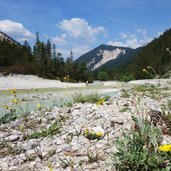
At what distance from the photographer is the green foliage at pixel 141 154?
4500mm

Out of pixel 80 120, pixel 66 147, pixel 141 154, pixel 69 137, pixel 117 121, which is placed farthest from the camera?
pixel 80 120

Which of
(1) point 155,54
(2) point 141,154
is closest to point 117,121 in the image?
(2) point 141,154

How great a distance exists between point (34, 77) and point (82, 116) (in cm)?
5402

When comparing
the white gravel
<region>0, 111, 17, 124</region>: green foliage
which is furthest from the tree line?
<region>0, 111, 17, 124</region>: green foliage

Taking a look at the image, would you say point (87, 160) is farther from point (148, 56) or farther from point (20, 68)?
point (148, 56)

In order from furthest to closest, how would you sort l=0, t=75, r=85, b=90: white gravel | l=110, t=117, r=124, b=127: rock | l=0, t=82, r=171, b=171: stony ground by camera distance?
1. l=0, t=75, r=85, b=90: white gravel
2. l=110, t=117, r=124, b=127: rock
3. l=0, t=82, r=171, b=171: stony ground

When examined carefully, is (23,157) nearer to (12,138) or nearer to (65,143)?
(65,143)

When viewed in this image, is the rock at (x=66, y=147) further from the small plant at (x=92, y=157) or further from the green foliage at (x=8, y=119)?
the green foliage at (x=8, y=119)

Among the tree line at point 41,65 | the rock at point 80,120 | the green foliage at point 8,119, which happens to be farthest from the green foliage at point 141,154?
the tree line at point 41,65

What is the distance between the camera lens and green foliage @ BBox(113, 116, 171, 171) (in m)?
4.50

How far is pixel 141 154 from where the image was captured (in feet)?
14.9

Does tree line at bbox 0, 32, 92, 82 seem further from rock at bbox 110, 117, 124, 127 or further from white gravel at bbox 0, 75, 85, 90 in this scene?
rock at bbox 110, 117, 124, 127

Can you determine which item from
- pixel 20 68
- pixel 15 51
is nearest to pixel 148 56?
pixel 15 51

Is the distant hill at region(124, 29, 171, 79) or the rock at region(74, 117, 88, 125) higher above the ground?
the distant hill at region(124, 29, 171, 79)
